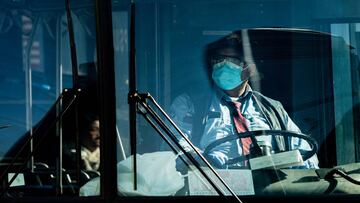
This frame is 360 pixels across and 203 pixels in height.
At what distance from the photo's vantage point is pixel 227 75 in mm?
3264

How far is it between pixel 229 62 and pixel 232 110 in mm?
203

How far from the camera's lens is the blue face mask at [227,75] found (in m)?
3.26

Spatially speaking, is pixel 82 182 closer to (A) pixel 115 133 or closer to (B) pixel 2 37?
(A) pixel 115 133

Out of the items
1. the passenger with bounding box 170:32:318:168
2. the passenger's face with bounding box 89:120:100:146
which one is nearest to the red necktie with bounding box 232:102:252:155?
the passenger with bounding box 170:32:318:168

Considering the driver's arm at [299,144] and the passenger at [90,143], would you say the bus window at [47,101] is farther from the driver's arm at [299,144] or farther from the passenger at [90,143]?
the driver's arm at [299,144]

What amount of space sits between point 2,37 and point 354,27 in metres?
1.53

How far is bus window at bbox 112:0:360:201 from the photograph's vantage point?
10.6 ft

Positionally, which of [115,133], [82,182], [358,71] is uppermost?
[358,71]

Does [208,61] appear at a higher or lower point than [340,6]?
lower

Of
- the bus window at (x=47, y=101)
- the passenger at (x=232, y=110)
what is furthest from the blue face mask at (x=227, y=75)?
the bus window at (x=47, y=101)

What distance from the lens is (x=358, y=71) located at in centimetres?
326

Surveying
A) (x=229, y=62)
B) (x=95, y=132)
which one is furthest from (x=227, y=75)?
(x=95, y=132)

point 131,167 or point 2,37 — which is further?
point 2,37

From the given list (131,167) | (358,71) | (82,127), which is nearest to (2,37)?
(82,127)
